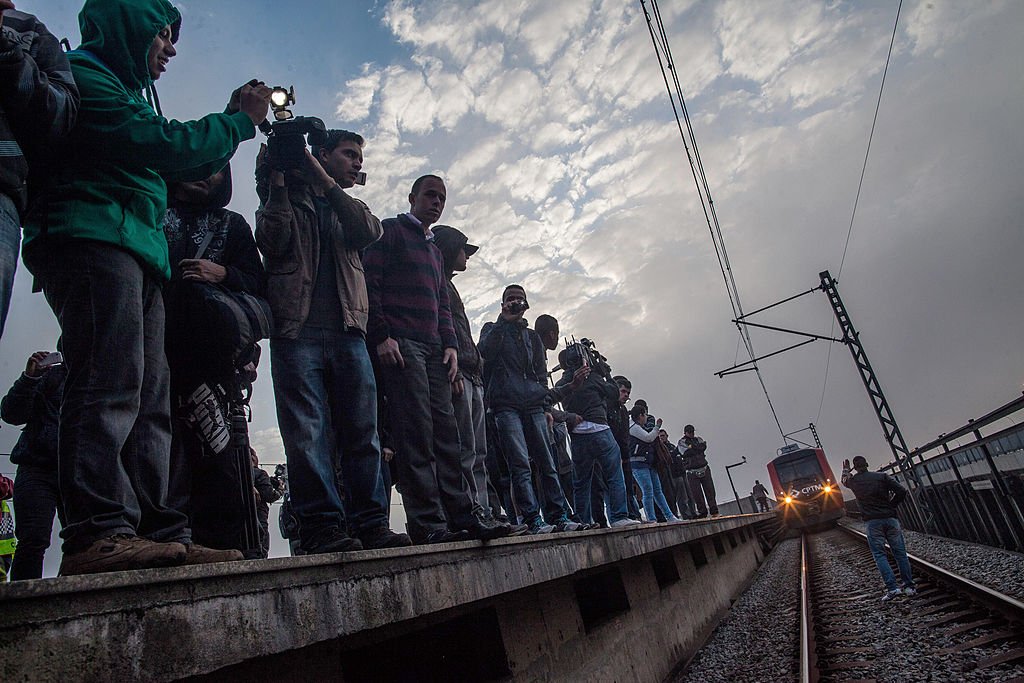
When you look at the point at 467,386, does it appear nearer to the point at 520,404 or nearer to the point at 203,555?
the point at 520,404

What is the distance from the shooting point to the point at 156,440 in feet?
5.98

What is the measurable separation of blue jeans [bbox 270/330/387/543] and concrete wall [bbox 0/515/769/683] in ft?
1.74

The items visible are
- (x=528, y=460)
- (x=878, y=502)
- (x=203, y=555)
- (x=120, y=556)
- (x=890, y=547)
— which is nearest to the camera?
(x=120, y=556)

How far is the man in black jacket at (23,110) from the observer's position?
1419 millimetres

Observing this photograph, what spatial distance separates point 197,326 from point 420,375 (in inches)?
50.9

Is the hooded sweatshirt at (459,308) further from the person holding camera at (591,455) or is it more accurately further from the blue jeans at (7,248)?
the blue jeans at (7,248)

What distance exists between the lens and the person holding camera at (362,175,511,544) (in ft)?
9.64

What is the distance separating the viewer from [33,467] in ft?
10.0

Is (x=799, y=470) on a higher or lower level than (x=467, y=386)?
Result: lower

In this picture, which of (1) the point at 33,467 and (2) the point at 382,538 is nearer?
(2) the point at 382,538

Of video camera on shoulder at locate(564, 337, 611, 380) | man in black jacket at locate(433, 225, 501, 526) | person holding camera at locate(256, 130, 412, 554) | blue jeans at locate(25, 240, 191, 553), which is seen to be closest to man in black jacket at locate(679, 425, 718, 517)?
video camera on shoulder at locate(564, 337, 611, 380)

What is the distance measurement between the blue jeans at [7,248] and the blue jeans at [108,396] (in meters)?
0.15

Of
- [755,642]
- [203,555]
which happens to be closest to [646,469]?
[755,642]

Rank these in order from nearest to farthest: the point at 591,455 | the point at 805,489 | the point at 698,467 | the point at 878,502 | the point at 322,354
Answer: the point at 322,354, the point at 591,455, the point at 878,502, the point at 698,467, the point at 805,489
